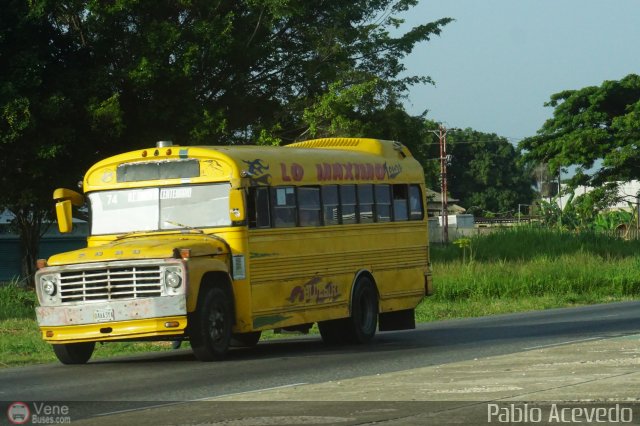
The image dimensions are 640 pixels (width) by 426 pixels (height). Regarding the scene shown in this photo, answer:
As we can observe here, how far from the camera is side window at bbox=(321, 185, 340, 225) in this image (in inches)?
741

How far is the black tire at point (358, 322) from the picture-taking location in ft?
62.7

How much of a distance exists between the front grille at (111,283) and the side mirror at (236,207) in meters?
1.47

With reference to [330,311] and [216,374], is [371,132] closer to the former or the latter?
[330,311]

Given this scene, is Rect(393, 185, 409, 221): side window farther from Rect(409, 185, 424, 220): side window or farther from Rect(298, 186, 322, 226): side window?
Rect(298, 186, 322, 226): side window

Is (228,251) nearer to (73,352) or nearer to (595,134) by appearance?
(73,352)

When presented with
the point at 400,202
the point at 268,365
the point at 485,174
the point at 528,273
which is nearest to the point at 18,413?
the point at 268,365

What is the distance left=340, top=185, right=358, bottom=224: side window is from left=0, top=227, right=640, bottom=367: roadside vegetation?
353cm

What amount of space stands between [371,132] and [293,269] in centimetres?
1916

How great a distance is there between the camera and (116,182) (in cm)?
1747

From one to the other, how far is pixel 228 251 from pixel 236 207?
56 cm

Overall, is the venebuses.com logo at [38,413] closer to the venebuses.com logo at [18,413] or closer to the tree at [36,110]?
the venebuses.com logo at [18,413]

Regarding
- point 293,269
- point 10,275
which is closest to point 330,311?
point 293,269

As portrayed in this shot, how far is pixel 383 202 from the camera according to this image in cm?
2045

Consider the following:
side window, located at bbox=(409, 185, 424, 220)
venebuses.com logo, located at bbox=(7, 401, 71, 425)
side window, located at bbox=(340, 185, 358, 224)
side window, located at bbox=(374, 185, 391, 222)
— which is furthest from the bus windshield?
side window, located at bbox=(409, 185, 424, 220)
